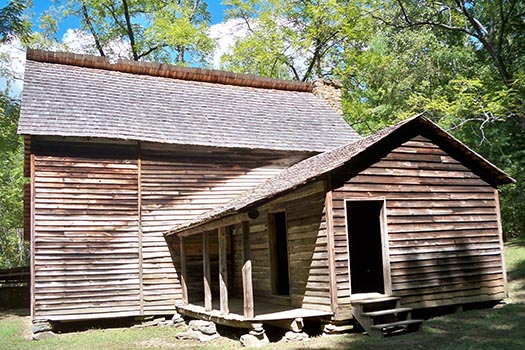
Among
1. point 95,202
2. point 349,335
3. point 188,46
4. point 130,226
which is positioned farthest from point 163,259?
point 188,46

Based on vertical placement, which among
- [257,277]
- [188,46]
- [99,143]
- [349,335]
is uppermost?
[188,46]

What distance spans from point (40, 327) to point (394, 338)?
27.0 ft

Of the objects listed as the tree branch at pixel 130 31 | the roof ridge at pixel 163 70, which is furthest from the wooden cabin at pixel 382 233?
the tree branch at pixel 130 31

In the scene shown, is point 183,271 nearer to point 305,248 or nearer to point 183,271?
point 183,271

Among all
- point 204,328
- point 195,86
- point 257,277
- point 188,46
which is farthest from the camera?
point 188,46

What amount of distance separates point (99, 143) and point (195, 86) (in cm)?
542

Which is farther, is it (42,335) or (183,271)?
(183,271)

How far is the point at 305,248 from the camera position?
11.3 metres

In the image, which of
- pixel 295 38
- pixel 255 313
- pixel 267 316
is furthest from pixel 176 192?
pixel 295 38

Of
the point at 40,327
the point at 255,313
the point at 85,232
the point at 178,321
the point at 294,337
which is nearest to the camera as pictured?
the point at 294,337

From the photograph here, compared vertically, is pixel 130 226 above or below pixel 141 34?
below

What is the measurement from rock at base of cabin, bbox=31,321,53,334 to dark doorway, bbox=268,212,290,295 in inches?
215

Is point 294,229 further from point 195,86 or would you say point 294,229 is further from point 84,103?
point 195,86

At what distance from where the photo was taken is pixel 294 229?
1177cm
